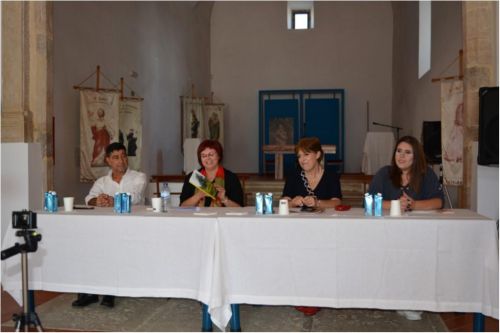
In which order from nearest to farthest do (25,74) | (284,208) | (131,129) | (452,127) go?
1. (284,208)
2. (25,74)
3. (452,127)
4. (131,129)

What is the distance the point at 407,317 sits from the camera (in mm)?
4223

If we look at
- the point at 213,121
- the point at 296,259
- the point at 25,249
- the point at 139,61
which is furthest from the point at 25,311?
the point at 213,121

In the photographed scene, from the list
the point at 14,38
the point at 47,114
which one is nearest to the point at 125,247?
the point at 47,114

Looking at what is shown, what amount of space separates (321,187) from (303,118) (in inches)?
493

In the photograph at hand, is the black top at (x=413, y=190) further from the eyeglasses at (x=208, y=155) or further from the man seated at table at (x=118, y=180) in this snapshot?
the man seated at table at (x=118, y=180)

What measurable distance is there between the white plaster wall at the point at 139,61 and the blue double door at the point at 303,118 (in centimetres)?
220

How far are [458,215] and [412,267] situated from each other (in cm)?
52

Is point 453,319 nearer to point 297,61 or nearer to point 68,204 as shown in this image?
point 68,204

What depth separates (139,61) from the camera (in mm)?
11555

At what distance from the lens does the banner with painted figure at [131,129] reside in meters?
9.95

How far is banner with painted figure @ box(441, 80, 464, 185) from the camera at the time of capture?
769 cm

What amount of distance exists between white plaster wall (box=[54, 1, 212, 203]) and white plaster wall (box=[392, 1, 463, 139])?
5.57 metres

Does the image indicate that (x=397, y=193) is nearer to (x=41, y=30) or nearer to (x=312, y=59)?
(x=41, y=30)

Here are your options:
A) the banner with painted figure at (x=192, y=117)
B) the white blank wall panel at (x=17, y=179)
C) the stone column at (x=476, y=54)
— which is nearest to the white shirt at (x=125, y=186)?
the white blank wall panel at (x=17, y=179)
